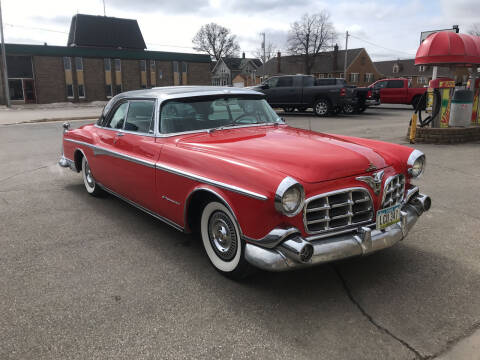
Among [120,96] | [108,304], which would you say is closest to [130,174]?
[120,96]

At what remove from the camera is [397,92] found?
2288 cm

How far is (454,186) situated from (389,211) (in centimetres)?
367

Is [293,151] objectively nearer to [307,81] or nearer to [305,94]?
[305,94]

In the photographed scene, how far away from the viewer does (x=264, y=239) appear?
8.97 feet

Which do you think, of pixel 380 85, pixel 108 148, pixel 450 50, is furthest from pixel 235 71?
pixel 108 148

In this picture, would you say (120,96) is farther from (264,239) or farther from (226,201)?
(264,239)

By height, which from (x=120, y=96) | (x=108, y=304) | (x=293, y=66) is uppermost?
(x=293, y=66)

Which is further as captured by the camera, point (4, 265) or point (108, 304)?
point (4, 265)

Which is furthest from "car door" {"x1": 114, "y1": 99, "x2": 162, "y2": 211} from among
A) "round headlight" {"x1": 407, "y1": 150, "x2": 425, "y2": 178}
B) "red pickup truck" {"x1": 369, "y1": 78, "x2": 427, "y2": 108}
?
"red pickup truck" {"x1": 369, "y1": 78, "x2": 427, "y2": 108}

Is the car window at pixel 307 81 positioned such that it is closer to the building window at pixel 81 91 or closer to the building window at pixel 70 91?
the building window at pixel 70 91

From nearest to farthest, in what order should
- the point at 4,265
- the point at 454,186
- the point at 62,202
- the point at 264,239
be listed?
the point at 264,239, the point at 4,265, the point at 62,202, the point at 454,186

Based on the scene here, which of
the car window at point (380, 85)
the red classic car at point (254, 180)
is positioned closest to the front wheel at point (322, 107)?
the car window at point (380, 85)

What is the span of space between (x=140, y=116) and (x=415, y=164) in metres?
2.85

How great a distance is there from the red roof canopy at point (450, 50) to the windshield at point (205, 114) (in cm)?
762
